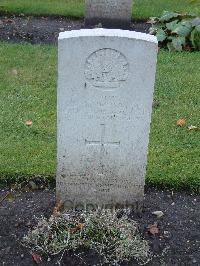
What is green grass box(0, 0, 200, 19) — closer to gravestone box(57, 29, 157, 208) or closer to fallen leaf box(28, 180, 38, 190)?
fallen leaf box(28, 180, 38, 190)

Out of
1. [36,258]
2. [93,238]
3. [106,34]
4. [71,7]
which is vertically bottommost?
[36,258]

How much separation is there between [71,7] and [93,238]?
7660 mm

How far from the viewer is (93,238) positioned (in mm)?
4270

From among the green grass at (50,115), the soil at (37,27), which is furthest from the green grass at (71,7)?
the green grass at (50,115)

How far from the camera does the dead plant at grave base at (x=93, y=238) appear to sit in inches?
166

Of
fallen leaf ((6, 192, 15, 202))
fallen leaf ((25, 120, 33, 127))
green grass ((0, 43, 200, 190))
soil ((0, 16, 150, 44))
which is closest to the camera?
fallen leaf ((6, 192, 15, 202))

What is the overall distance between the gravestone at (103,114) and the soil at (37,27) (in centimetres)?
518

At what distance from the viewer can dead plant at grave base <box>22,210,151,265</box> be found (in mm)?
4223

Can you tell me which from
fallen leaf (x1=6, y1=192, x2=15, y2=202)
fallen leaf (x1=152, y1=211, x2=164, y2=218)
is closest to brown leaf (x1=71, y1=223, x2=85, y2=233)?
fallen leaf (x1=152, y1=211, x2=164, y2=218)

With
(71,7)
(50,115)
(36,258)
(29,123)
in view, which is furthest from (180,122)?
(71,7)

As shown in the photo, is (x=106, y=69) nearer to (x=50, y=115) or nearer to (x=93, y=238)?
(x=93, y=238)

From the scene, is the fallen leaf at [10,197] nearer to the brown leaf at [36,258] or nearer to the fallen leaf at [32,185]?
the fallen leaf at [32,185]

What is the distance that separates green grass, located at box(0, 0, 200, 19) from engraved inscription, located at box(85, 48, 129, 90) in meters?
6.72

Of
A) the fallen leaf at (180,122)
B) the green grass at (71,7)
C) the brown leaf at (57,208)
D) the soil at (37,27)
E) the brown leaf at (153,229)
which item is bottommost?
the brown leaf at (153,229)
